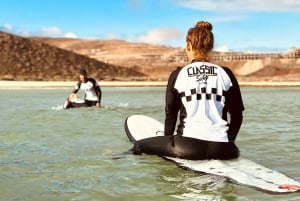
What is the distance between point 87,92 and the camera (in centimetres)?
1891

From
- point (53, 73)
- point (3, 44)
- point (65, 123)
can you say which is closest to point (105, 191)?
point (65, 123)

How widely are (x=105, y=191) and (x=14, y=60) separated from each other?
7541 centimetres

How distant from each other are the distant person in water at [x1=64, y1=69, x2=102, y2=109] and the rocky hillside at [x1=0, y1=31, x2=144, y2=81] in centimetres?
5395

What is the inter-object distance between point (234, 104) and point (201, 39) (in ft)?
2.97

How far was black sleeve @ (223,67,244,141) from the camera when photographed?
6465mm

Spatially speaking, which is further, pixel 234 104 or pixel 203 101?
pixel 234 104

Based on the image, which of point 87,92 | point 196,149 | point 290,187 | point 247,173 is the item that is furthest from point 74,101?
point 290,187

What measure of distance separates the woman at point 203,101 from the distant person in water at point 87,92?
11.8 meters

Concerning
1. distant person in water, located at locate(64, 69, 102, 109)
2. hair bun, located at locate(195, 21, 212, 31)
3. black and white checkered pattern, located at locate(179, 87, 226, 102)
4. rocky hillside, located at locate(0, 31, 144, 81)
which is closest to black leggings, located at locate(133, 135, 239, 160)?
black and white checkered pattern, located at locate(179, 87, 226, 102)

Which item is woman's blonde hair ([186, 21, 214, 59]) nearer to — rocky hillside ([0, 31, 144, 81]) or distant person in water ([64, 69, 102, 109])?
distant person in water ([64, 69, 102, 109])

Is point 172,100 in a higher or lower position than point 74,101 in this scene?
higher

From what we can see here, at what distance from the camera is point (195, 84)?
638 centimetres

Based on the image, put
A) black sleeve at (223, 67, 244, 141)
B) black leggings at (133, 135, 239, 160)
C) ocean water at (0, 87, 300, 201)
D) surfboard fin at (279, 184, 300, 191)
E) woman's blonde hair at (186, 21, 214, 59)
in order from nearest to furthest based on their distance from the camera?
surfboard fin at (279, 184, 300, 191) < ocean water at (0, 87, 300, 201) < woman's blonde hair at (186, 21, 214, 59) < black sleeve at (223, 67, 244, 141) < black leggings at (133, 135, 239, 160)

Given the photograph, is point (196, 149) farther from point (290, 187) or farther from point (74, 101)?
point (74, 101)
